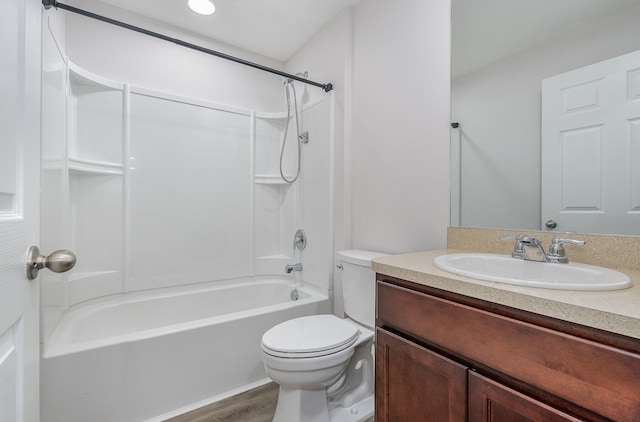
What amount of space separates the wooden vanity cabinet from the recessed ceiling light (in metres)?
2.07

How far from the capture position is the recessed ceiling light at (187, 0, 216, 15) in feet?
6.07

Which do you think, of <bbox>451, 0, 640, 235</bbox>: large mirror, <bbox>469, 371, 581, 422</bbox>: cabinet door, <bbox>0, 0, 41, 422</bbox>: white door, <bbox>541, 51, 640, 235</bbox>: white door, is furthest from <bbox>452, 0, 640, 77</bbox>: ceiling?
<bbox>0, 0, 41, 422</bbox>: white door

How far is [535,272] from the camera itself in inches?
36.6

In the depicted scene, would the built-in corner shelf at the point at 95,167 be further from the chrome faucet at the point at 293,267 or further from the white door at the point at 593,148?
the white door at the point at 593,148

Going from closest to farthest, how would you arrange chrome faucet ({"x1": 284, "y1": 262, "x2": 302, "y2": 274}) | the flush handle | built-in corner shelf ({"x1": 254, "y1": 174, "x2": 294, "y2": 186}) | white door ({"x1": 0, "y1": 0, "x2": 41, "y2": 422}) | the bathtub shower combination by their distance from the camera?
white door ({"x1": 0, "y1": 0, "x2": 41, "y2": 422}) < the flush handle < the bathtub shower combination < chrome faucet ({"x1": 284, "y1": 262, "x2": 302, "y2": 274}) < built-in corner shelf ({"x1": 254, "y1": 174, "x2": 294, "y2": 186})

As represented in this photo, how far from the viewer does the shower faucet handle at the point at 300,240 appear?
7.60ft

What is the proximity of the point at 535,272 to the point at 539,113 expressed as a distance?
624 millimetres

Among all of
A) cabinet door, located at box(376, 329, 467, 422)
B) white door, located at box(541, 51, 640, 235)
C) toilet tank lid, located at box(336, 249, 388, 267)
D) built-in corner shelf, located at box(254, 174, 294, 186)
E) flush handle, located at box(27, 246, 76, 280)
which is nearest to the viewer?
flush handle, located at box(27, 246, 76, 280)

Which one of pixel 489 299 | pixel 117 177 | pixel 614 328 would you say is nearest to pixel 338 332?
pixel 489 299

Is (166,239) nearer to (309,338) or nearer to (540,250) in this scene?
(309,338)

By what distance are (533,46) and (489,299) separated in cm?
105

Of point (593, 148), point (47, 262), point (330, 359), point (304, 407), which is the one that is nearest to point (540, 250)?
point (593, 148)

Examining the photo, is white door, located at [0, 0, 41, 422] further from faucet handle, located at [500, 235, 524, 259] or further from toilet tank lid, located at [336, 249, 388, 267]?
faucet handle, located at [500, 235, 524, 259]

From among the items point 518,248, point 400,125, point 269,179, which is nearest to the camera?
point 518,248
